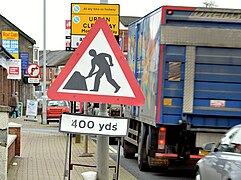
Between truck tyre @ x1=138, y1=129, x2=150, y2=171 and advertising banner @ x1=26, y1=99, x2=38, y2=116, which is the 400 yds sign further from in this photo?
advertising banner @ x1=26, y1=99, x2=38, y2=116

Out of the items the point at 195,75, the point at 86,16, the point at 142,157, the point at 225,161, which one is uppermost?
the point at 86,16

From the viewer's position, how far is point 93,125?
659 cm

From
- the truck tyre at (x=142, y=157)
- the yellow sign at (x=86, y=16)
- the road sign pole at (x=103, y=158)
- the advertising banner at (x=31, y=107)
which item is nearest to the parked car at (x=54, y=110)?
the advertising banner at (x=31, y=107)

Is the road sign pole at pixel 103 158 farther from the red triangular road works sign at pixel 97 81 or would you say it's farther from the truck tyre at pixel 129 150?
the truck tyre at pixel 129 150

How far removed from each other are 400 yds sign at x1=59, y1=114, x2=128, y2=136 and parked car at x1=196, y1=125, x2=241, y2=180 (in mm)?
2125

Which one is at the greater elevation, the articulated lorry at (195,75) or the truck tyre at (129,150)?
the articulated lorry at (195,75)

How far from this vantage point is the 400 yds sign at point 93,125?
658 cm

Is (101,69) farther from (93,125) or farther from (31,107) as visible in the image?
(31,107)

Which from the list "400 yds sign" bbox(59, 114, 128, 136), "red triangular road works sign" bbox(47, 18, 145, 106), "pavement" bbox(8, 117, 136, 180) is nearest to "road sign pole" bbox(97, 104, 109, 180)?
"400 yds sign" bbox(59, 114, 128, 136)

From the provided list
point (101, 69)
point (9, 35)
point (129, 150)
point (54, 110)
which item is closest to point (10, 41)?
point (9, 35)

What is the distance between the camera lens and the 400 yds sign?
658cm

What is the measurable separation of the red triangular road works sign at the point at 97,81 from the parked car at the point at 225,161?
2198 mm

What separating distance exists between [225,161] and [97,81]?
9.52 feet

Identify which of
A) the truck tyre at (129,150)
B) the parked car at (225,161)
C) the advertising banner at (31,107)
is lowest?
the advertising banner at (31,107)
